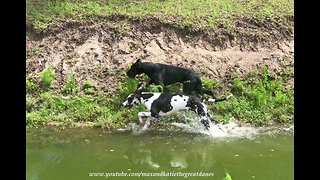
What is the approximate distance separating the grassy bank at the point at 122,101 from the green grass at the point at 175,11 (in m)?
2.95

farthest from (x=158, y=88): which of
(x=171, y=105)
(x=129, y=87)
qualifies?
(x=171, y=105)

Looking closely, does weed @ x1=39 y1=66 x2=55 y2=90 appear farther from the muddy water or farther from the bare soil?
the muddy water

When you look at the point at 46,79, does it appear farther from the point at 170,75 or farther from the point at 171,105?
the point at 171,105

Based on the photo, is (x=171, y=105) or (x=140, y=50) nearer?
(x=171, y=105)

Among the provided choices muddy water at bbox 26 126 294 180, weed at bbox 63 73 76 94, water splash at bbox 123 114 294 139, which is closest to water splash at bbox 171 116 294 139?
water splash at bbox 123 114 294 139

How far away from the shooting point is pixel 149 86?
10297mm

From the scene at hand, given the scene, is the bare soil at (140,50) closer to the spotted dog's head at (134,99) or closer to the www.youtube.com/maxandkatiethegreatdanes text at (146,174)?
the spotted dog's head at (134,99)

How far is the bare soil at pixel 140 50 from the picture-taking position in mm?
11000

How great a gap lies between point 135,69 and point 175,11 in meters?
4.47

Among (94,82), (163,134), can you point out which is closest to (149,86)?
(94,82)

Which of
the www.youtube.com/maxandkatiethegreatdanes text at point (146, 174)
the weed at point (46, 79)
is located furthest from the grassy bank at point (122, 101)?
the www.youtube.com/maxandkatiethegreatdanes text at point (146, 174)

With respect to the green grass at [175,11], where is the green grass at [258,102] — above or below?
below

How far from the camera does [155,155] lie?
6453 millimetres

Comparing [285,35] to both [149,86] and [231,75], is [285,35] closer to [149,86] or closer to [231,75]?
[231,75]
